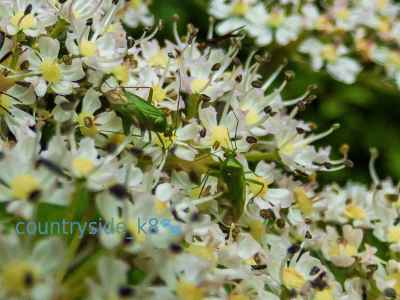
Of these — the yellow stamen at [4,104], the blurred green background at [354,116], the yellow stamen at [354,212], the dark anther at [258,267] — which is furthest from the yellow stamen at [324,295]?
the blurred green background at [354,116]

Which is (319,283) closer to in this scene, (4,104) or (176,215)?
(176,215)

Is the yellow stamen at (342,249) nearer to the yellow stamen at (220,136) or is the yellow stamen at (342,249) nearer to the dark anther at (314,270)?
the dark anther at (314,270)

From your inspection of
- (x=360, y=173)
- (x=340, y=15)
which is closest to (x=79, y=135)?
(x=340, y=15)

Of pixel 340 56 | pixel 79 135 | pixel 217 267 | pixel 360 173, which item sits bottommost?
pixel 360 173

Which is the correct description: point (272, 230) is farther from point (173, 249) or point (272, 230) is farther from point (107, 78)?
point (173, 249)

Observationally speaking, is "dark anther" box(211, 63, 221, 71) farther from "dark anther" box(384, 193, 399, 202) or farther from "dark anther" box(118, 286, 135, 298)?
"dark anther" box(118, 286, 135, 298)

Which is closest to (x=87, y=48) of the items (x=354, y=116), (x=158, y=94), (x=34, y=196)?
(x=158, y=94)

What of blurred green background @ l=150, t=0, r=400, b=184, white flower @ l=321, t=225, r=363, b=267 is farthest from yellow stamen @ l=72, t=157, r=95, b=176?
blurred green background @ l=150, t=0, r=400, b=184
